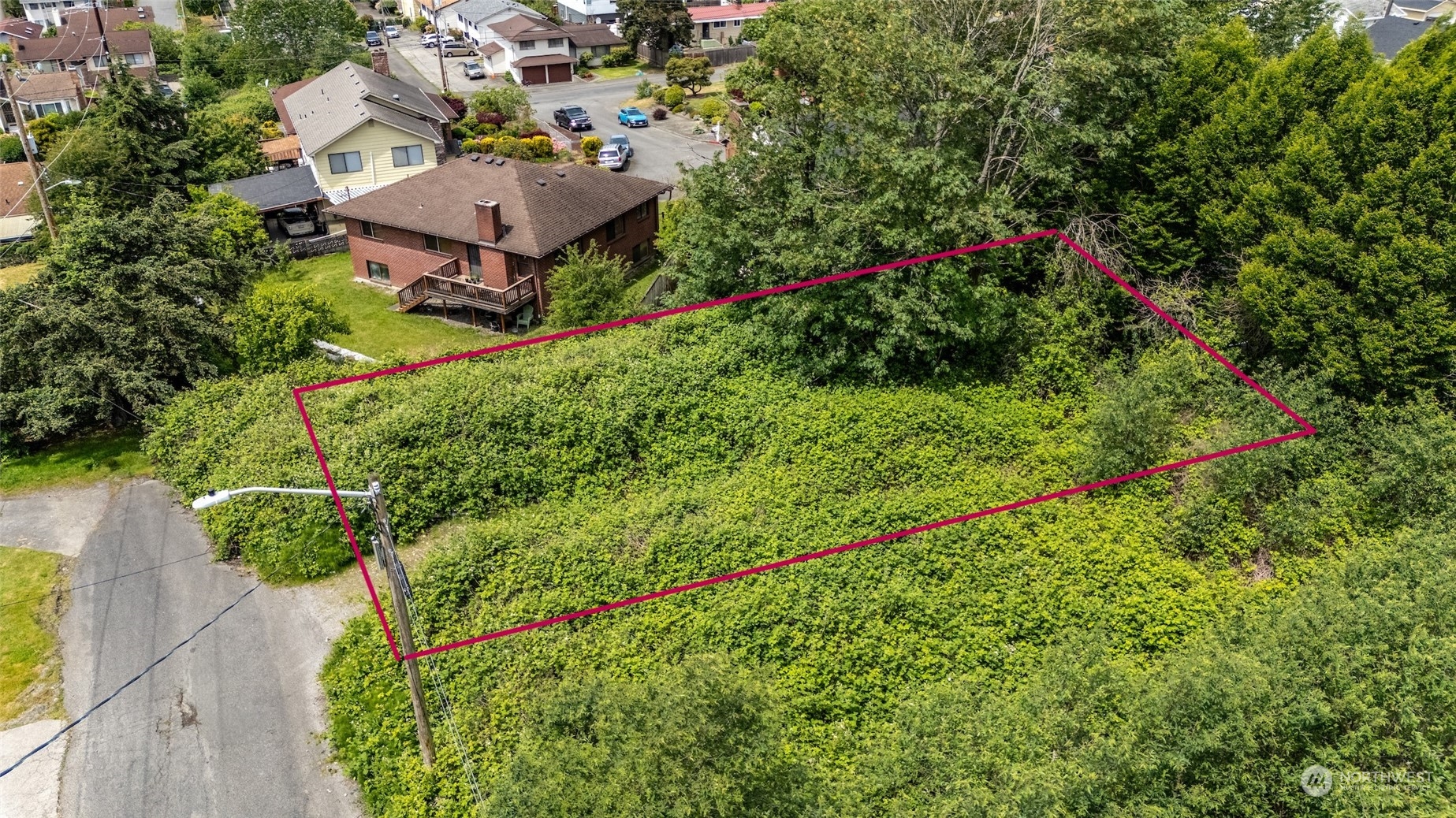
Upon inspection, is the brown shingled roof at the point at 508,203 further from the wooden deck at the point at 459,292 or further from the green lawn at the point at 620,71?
the green lawn at the point at 620,71

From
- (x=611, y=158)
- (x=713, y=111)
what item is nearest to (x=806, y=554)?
(x=611, y=158)

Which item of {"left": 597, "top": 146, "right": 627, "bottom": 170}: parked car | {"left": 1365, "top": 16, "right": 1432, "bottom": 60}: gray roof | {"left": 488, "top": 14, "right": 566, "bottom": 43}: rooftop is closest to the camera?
{"left": 1365, "top": 16, "right": 1432, "bottom": 60}: gray roof

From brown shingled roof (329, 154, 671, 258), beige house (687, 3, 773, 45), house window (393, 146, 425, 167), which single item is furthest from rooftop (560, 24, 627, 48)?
brown shingled roof (329, 154, 671, 258)

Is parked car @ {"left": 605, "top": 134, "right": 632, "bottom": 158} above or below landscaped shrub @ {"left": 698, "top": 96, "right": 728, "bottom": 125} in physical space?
below

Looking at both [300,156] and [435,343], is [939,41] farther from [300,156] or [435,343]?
[300,156]

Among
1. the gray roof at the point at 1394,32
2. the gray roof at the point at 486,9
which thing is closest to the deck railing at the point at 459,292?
the gray roof at the point at 1394,32

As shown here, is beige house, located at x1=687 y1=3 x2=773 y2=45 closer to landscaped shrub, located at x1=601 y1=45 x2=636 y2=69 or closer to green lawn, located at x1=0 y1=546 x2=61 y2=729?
landscaped shrub, located at x1=601 y1=45 x2=636 y2=69
